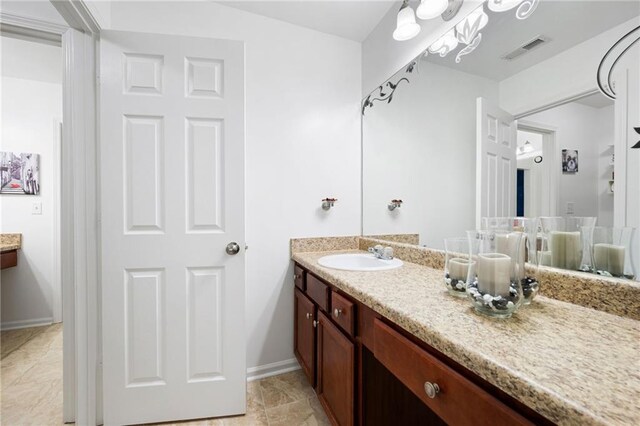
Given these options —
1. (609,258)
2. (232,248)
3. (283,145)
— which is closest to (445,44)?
(283,145)

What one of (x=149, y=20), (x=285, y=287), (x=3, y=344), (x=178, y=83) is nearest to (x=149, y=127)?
(x=178, y=83)

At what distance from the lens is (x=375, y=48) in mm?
1973

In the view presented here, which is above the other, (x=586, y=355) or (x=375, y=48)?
(x=375, y=48)

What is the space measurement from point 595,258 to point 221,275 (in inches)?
60.4

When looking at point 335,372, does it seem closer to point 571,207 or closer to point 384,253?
point 384,253

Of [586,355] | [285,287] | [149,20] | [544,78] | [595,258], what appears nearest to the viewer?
[586,355]

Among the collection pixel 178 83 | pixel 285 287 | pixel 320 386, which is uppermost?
pixel 178 83

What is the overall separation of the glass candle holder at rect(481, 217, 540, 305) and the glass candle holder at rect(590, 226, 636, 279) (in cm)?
15

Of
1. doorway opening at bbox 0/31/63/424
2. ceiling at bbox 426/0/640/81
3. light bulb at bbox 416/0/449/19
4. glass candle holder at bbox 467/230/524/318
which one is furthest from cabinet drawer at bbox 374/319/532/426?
doorway opening at bbox 0/31/63/424

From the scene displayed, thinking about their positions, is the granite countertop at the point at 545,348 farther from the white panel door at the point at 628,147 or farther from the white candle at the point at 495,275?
the white panel door at the point at 628,147

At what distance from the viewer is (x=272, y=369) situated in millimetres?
1900

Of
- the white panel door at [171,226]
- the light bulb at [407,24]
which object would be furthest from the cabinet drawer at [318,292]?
the light bulb at [407,24]

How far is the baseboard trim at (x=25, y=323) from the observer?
256cm

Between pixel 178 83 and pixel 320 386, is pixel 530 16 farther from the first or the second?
pixel 320 386
